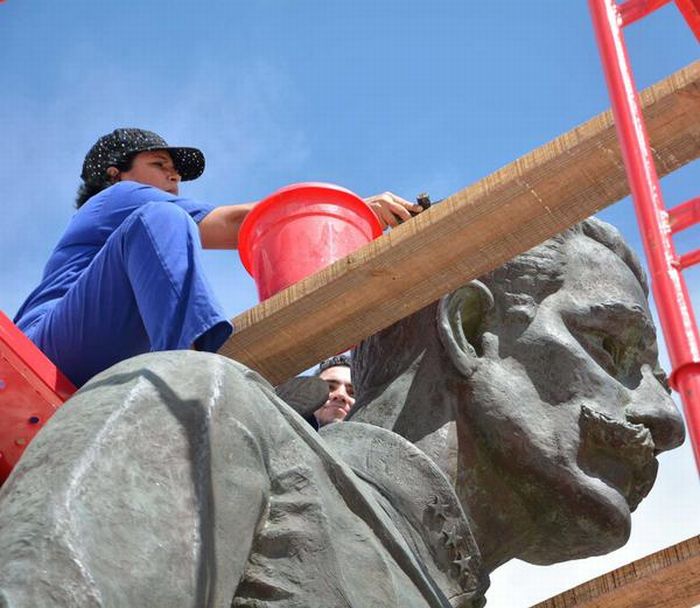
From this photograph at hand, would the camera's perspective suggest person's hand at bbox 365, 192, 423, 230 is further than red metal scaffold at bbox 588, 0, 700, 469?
Yes

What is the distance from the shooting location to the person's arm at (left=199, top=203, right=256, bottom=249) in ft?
17.7

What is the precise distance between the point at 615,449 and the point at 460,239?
735mm

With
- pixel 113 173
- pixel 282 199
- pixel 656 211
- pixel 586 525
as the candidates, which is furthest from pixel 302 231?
pixel 656 211

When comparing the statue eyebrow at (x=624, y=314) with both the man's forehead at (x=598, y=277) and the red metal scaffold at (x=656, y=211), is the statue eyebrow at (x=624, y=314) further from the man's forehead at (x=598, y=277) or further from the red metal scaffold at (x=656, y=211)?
the red metal scaffold at (x=656, y=211)

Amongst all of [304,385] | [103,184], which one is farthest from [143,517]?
[103,184]

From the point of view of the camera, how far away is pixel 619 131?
11.4 feet

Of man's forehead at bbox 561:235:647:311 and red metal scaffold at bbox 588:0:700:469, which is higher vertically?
man's forehead at bbox 561:235:647:311

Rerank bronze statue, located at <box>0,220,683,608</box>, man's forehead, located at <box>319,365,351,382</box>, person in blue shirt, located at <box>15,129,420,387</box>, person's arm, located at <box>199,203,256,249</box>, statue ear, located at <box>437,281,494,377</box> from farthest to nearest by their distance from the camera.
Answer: man's forehead, located at <box>319,365,351,382</box> < person's arm, located at <box>199,203,256,249</box> < statue ear, located at <box>437,281,494,377</box> < person in blue shirt, located at <box>15,129,420,387</box> < bronze statue, located at <box>0,220,683,608</box>

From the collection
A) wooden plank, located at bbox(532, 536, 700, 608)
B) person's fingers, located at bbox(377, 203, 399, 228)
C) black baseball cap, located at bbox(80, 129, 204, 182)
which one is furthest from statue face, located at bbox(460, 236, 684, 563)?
black baseball cap, located at bbox(80, 129, 204, 182)

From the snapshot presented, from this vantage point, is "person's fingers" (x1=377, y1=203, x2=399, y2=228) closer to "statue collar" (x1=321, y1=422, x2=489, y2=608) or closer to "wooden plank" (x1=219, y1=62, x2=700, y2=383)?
"wooden plank" (x1=219, y1=62, x2=700, y2=383)

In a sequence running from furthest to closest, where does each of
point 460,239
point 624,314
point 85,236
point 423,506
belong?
point 85,236
point 624,314
point 460,239
point 423,506

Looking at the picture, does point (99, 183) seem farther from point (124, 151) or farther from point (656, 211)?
point (656, 211)

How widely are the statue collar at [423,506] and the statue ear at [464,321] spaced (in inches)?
17.6

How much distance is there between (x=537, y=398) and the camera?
179 inches
